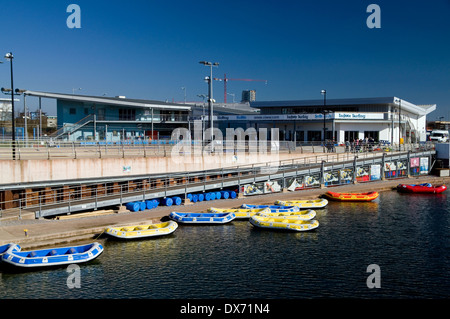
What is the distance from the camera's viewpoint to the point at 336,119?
2928 inches

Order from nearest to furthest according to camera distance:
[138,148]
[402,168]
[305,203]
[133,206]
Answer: [133,206] < [305,203] < [138,148] < [402,168]

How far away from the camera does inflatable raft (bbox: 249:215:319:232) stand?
31.9 metres

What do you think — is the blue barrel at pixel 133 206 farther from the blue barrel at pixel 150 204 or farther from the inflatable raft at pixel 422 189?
the inflatable raft at pixel 422 189

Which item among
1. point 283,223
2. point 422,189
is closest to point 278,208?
point 283,223

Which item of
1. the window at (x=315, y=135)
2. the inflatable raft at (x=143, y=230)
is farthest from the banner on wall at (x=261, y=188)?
the window at (x=315, y=135)

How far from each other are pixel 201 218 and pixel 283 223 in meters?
6.02

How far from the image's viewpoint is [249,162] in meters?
49.5

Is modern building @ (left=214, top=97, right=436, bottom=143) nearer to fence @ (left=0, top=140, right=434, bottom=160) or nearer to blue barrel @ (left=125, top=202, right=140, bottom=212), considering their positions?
fence @ (left=0, top=140, right=434, bottom=160)

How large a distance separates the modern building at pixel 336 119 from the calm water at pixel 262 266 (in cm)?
4026

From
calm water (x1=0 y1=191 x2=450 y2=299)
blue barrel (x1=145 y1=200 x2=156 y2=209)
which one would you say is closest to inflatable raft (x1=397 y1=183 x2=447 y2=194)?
calm water (x1=0 y1=191 x2=450 y2=299)

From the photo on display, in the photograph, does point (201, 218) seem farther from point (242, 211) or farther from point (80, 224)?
point (80, 224)

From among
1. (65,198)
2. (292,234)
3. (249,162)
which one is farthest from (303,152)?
(65,198)
